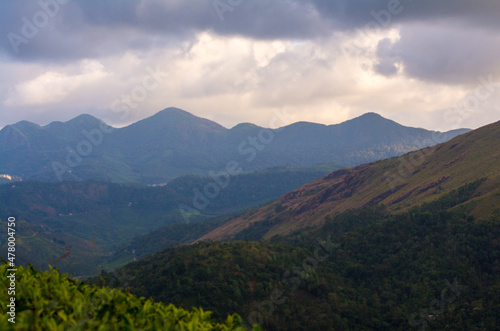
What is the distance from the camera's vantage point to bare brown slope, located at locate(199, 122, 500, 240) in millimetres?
89562

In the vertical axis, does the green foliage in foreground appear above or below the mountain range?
above

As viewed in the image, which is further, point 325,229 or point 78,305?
point 325,229

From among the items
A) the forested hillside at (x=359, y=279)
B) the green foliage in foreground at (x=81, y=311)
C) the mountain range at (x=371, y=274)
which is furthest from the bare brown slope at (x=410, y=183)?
the green foliage in foreground at (x=81, y=311)

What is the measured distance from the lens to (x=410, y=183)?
11138cm

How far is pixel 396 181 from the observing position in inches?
4695

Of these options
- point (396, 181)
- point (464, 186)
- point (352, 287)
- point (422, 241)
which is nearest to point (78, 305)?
point (352, 287)

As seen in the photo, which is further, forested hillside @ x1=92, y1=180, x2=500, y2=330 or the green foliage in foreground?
forested hillside @ x1=92, y1=180, x2=500, y2=330

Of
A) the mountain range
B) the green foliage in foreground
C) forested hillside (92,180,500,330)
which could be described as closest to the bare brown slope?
the mountain range

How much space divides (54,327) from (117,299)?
112 inches

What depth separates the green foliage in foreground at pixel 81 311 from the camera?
10039mm

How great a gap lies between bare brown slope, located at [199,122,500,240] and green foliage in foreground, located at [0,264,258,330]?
67.3 meters

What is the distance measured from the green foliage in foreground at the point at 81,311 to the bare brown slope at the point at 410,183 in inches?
2651

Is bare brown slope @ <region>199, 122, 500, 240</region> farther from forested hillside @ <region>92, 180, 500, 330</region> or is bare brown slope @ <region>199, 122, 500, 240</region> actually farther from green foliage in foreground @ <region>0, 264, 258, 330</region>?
green foliage in foreground @ <region>0, 264, 258, 330</region>

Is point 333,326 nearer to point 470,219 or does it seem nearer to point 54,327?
point 470,219
